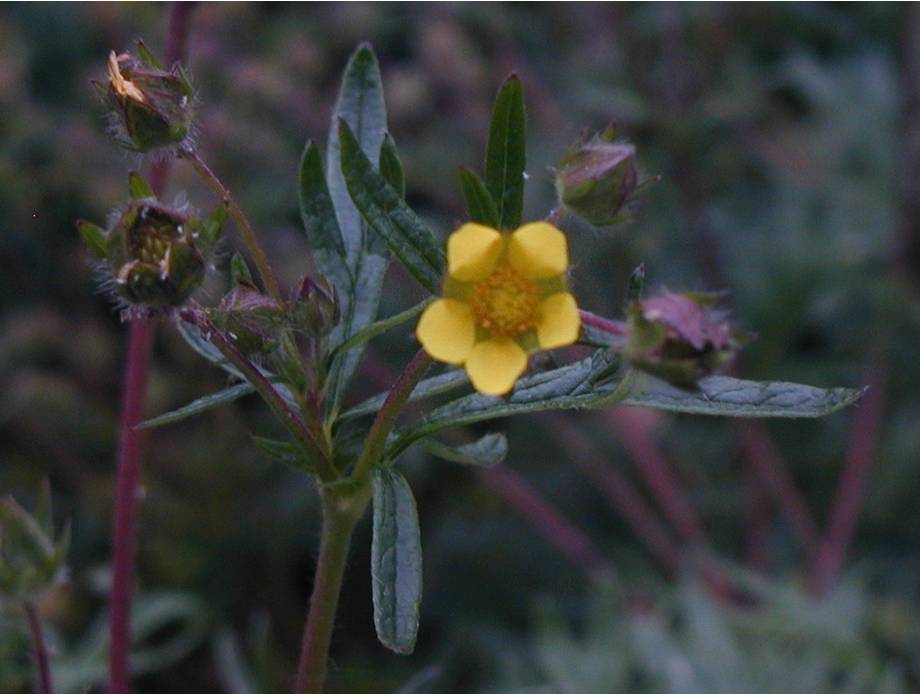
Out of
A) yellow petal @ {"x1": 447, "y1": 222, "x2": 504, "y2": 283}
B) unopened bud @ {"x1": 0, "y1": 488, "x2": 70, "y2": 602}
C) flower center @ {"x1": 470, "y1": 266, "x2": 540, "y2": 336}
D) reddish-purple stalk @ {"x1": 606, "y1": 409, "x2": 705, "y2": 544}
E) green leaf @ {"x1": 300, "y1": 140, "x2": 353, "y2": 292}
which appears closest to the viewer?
yellow petal @ {"x1": 447, "y1": 222, "x2": 504, "y2": 283}

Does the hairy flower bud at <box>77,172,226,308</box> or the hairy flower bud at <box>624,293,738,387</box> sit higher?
the hairy flower bud at <box>77,172,226,308</box>

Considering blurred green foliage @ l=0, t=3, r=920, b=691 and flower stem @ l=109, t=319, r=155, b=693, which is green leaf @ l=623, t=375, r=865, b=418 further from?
blurred green foliage @ l=0, t=3, r=920, b=691

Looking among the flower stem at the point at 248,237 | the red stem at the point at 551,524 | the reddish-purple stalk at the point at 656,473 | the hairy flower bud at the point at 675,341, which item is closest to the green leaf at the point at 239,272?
the flower stem at the point at 248,237

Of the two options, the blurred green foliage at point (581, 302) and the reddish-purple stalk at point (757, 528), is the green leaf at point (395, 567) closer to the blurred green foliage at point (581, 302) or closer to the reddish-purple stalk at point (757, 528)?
the blurred green foliage at point (581, 302)

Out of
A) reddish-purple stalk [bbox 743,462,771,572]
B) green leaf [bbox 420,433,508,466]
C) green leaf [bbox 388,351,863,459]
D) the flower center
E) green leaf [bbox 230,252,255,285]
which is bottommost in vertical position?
reddish-purple stalk [bbox 743,462,771,572]

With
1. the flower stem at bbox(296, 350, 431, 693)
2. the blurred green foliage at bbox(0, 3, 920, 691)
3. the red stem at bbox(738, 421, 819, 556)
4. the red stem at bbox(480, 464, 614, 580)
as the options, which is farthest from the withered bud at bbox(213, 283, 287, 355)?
the red stem at bbox(738, 421, 819, 556)

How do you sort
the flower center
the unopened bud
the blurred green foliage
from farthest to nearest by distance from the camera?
the blurred green foliage < the unopened bud < the flower center
